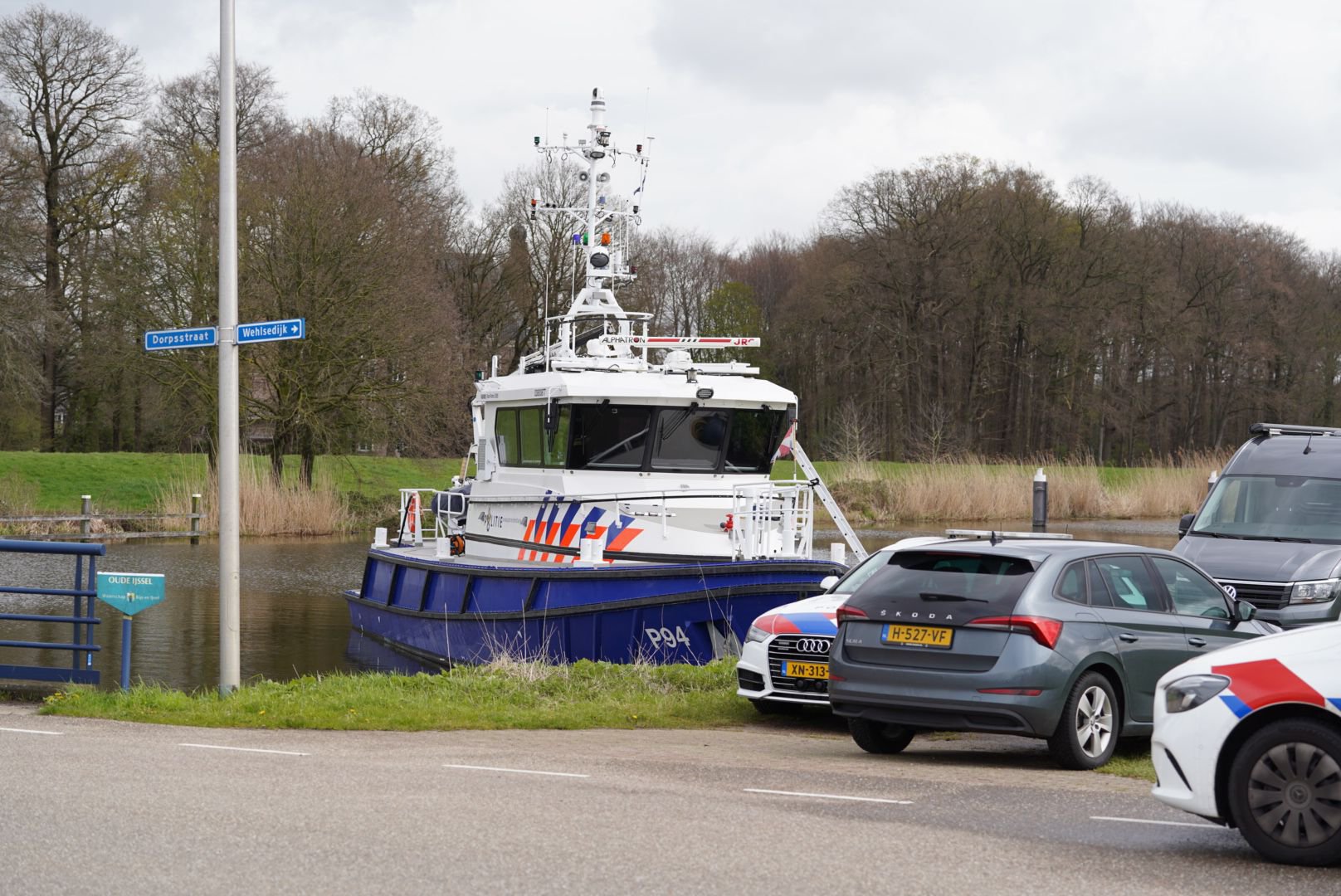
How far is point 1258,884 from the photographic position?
6.31m

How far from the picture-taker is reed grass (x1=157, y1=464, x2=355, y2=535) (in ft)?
Result: 124

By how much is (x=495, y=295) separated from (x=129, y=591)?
44.4 metres

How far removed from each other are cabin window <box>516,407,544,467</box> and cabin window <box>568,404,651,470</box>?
0.62 metres

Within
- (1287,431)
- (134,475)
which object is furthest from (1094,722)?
(134,475)

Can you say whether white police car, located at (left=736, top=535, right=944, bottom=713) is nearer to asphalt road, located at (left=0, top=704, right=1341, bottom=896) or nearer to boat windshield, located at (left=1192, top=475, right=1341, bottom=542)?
asphalt road, located at (left=0, top=704, right=1341, bottom=896)

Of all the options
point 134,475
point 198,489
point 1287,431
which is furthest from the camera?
point 134,475

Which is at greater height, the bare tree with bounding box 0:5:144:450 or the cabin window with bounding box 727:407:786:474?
the bare tree with bounding box 0:5:144:450

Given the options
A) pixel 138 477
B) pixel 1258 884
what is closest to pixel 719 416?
pixel 1258 884

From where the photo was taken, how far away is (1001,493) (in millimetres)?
41625

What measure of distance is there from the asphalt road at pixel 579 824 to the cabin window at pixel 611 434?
23.6ft

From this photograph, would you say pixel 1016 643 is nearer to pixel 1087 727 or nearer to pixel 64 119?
pixel 1087 727

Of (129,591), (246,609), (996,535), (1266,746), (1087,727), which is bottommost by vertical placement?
(246,609)

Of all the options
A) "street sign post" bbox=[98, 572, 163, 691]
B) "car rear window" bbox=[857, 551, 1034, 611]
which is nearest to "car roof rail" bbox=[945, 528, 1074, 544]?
"car rear window" bbox=[857, 551, 1034, 611]

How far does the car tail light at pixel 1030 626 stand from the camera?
9.36 metres
